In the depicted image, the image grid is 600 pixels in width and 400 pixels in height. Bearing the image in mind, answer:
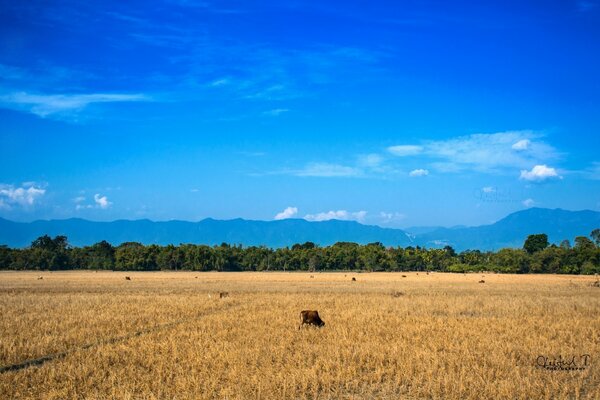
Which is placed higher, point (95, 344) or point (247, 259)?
point (247, 259)

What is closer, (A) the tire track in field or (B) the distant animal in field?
(A) the tire track in field

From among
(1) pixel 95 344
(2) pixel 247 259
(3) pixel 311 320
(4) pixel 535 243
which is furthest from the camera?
(4) pixel 535 243

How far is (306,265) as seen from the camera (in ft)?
432

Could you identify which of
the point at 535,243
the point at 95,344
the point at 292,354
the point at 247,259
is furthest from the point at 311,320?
the point at 535,243

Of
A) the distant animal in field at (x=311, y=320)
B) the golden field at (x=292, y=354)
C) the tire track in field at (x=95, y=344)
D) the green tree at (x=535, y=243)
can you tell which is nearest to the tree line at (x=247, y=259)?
the green tree at (x=535, y=243)

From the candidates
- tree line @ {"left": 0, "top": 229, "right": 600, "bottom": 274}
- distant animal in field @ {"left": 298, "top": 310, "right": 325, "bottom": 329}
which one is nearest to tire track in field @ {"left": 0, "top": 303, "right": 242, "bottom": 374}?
distant animal in field @ {"left": 298, "top": 310, "right": 325, "bottom": 329}

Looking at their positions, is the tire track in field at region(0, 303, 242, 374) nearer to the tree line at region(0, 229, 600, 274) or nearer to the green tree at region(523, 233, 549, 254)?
the tree line at region(0, 229, 600, 274)

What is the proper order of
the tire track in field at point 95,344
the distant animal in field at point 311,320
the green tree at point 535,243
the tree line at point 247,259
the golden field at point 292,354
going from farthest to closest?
the green tree at point 535,243 < the tree line at point 247,259 < the distant animal in field at point 311,320 < the tire track in field at point 95,344 < the golden field at point 292,354

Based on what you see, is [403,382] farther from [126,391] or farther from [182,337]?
[182,337]

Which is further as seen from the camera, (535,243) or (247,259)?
(535,243)

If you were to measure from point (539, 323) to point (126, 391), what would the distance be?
1741cm

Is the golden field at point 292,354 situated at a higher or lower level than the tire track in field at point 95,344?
higher

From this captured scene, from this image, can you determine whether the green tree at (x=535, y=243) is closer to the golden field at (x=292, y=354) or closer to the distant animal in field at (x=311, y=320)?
the golden field at (x=292, y=354)

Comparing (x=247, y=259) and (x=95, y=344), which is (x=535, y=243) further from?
(x=95, y=344)
